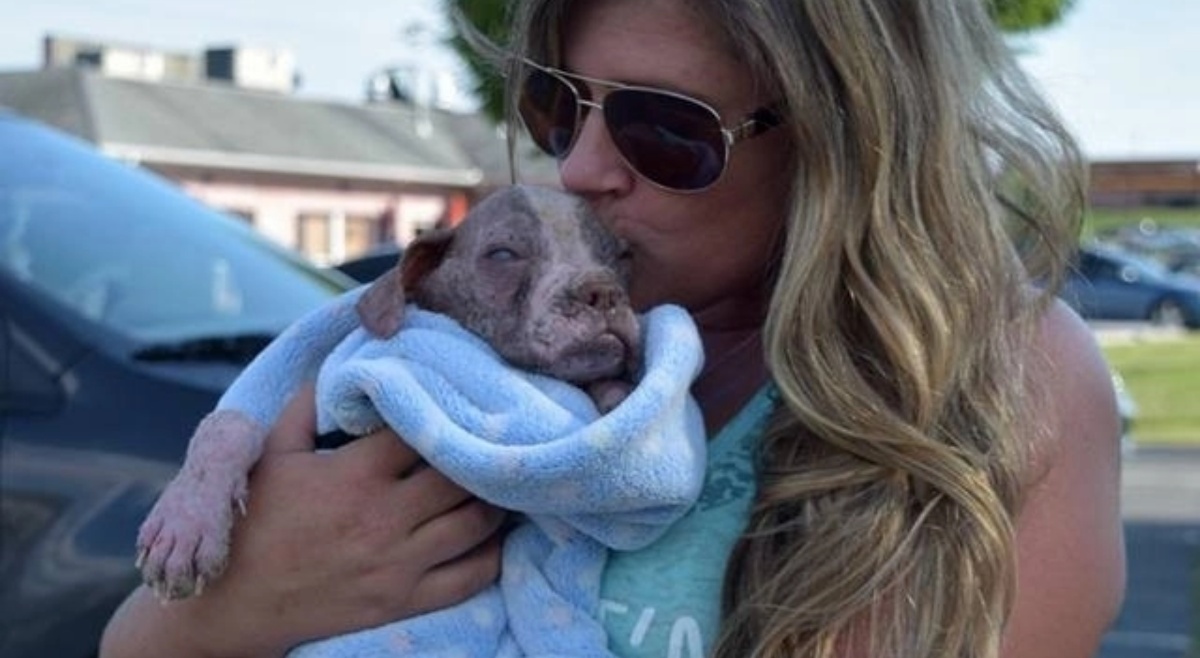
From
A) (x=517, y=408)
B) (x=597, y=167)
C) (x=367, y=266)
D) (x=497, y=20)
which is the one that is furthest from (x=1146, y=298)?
(x=517, y=408)

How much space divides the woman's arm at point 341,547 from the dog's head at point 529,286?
0.15 meters

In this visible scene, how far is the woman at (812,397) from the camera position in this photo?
5.99 ft

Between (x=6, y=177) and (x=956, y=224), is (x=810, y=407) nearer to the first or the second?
(x=956, y=224)

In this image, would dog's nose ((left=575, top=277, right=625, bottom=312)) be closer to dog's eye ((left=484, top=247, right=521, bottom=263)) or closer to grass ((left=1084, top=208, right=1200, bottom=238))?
dog's eye ((left=484, top=247, right=521, bottom=263))

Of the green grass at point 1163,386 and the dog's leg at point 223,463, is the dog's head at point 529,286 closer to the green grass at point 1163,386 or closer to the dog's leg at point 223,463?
the dog's leg at point 223,463

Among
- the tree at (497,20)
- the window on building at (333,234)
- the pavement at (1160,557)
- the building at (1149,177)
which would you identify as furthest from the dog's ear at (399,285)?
the window on building at (333,234)

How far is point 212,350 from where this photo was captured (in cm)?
404

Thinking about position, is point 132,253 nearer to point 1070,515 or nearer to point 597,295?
point 597,295

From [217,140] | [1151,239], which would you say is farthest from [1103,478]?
[1151,239]

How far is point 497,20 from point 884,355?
1615mm

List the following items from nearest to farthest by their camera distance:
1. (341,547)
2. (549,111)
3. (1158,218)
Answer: (341,547) → (549,111) → (1158,218)

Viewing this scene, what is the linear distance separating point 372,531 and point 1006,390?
64 centimetres

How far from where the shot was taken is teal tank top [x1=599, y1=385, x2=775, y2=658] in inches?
73.1

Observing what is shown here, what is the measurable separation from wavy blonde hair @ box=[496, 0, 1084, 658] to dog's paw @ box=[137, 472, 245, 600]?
0.50 m
